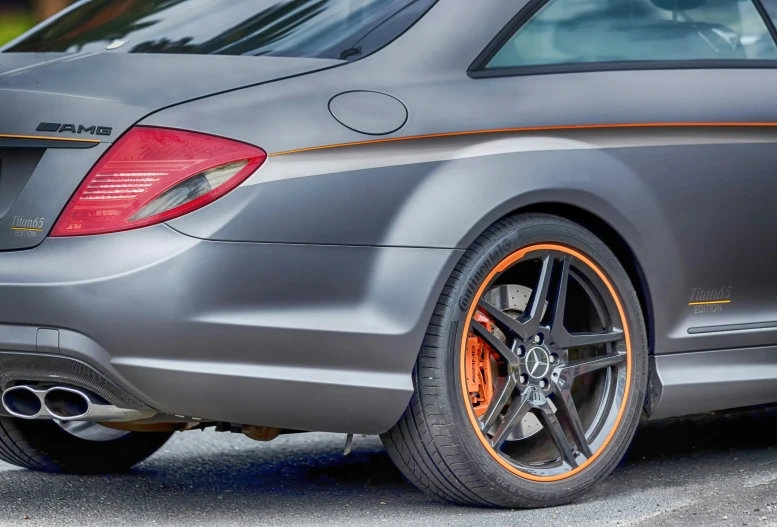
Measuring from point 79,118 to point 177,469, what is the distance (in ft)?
5.55

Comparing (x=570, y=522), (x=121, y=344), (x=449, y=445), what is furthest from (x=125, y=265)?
(x=570, y=522)

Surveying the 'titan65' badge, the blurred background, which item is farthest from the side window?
the blurred background

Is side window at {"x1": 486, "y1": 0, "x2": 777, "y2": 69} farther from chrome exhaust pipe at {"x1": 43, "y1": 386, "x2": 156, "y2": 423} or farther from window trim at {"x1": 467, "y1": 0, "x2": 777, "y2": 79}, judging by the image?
chrome exhaust pipe at {"x1": 43, "y1": 386, "x2": 156, "y2": 423}

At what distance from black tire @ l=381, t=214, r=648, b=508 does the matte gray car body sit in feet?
0.20

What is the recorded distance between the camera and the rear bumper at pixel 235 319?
2.98 metres

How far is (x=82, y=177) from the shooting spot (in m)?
3.03

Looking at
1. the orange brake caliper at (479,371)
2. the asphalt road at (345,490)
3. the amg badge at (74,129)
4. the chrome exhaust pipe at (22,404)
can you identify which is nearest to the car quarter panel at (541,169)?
the amg badge at (74,129)

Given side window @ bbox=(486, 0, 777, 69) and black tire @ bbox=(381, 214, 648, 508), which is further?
side window @ bbox=(486, 0, 777, 69)

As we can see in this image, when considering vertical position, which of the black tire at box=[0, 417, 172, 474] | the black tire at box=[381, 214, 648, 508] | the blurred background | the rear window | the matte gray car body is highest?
the rear window

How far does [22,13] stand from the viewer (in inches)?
586

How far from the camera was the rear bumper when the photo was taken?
117 inches

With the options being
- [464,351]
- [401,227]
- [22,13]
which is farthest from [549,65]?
[22,13]

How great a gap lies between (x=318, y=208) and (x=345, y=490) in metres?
1.18

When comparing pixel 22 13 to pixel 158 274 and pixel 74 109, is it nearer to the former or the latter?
pixel 74 109
